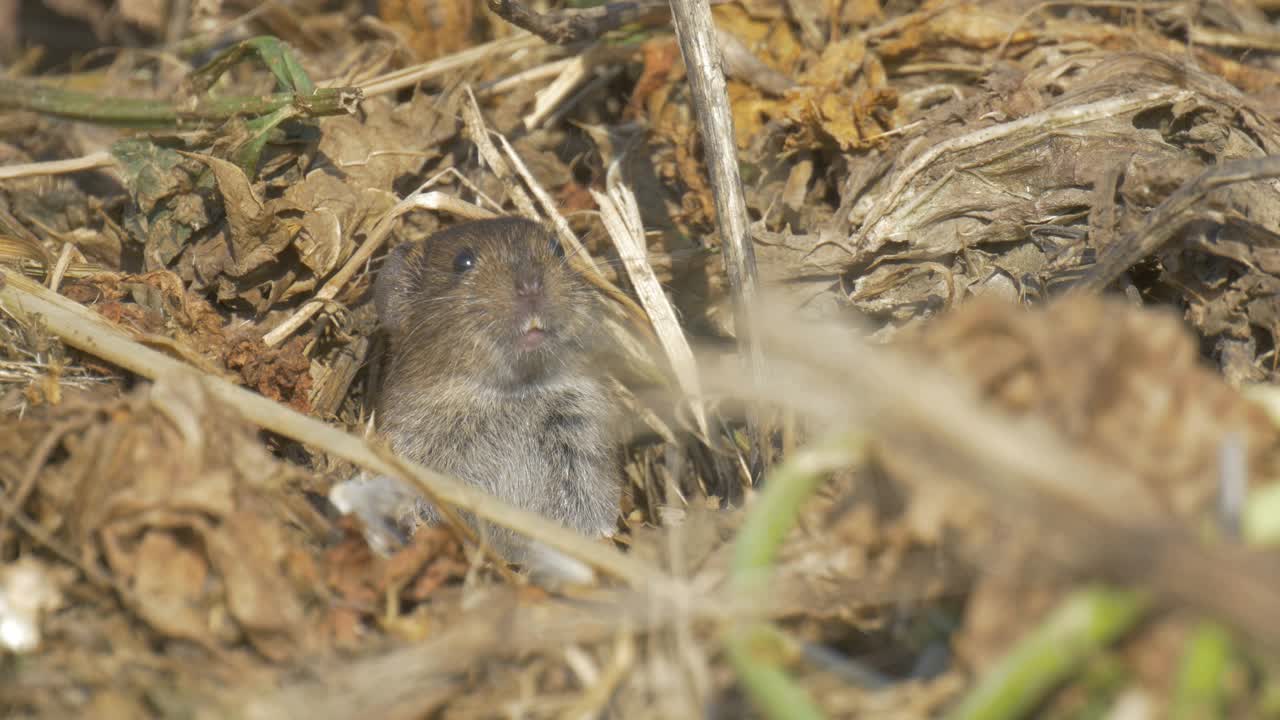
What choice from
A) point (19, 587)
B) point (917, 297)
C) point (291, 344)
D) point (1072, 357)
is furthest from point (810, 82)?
point (19, 587)

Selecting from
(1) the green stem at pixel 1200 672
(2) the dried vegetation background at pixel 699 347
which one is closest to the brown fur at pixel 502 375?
(2) the dried vegetation background at pixel 699 347

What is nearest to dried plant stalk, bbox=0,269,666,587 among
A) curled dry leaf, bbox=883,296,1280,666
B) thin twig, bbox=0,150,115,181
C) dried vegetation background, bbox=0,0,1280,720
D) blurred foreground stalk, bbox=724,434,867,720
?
dried vegetation background, bbox=0,0,1280,720

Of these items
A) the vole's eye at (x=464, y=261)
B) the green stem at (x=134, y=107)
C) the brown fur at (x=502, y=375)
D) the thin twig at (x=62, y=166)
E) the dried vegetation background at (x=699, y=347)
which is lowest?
the brown fur at (x=502, y=375)

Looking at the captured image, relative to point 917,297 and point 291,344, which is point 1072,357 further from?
point 291,344

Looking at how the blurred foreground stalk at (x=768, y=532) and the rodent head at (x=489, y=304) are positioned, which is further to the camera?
the rodent head at (x=489, y=304)

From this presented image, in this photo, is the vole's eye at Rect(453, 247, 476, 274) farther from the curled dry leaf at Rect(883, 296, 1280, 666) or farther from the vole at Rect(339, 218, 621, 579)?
the curled dry leaf at Rect(883, 296, 1280, 666)

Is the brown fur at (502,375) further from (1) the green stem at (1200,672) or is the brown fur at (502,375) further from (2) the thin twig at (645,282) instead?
(1) the green stem at (1200,672)

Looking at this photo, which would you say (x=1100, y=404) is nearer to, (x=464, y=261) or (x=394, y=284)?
(x=464, y=261)
